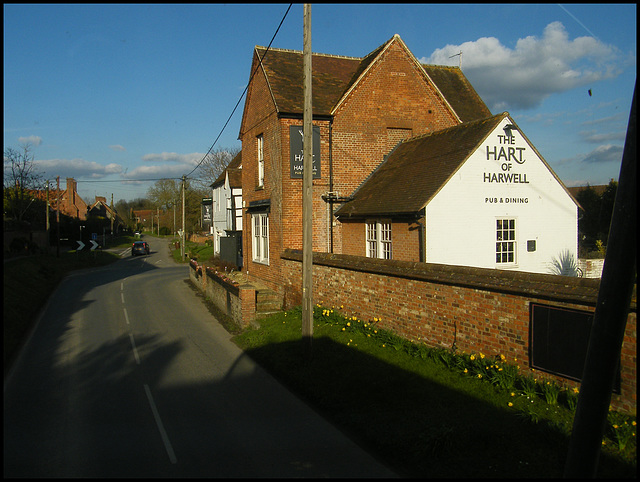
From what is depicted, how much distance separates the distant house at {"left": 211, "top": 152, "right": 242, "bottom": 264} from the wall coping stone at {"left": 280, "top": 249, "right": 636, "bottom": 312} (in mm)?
13606

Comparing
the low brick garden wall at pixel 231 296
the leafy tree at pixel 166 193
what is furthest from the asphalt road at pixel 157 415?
the leafy tree at pixel 166 193

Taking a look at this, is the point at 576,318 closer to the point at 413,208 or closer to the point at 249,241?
the point at 413,208

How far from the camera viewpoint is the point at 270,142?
19.1m

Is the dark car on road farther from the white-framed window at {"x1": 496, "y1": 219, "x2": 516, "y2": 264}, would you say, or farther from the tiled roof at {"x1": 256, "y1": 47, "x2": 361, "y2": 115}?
the white-framed window at {"x1": 496, "y1": 219, "x2": 516, "y2": 264}

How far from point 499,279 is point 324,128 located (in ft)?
38.6

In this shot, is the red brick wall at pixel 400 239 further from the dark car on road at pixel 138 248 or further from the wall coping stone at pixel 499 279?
the dark car on road at pixel 138 248

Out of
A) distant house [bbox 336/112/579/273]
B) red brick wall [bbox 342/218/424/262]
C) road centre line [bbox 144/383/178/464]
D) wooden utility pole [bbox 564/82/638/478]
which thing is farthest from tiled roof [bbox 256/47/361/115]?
wooden utility pole [bbox 564/82/638/478]

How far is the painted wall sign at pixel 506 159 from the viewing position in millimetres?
15797

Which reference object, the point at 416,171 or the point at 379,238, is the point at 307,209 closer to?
the point at 379,238

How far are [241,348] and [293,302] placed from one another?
3.32 m

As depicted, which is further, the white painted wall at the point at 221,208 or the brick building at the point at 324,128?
the white painted wall at the point at 221,208

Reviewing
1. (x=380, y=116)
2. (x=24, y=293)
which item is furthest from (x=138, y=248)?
(x=380, y=116)

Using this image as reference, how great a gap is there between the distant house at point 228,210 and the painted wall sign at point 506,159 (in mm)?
13225

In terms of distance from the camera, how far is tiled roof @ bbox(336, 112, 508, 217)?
50.6 ft
